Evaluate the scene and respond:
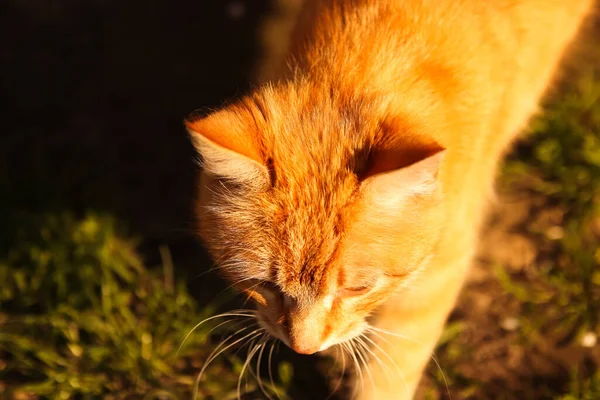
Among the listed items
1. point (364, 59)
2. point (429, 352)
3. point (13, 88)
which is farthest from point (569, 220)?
point (13, 88)

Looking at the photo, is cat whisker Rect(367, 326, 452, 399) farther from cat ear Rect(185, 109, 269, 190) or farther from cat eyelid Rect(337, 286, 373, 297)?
cat ear Rect(185, 109, 269, 190)

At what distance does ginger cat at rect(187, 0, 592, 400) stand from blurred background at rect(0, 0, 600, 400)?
44 centimetres

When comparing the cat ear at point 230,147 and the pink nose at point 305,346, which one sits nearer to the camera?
the cat ear at point 230,147

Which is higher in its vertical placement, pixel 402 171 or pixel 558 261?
pixel 402 171

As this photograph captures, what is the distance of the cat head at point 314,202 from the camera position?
1765 millimetres

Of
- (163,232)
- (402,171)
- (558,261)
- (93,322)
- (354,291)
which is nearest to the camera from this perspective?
(402,171)

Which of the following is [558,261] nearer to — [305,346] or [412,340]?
[412,340]

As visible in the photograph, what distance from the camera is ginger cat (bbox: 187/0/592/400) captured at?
1.78 metres

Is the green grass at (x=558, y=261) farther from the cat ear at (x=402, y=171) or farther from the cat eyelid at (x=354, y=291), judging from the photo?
the cat ear at (x=402, y=171)

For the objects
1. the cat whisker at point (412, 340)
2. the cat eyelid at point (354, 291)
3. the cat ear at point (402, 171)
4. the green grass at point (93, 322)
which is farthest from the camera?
the green grass at point (93, 322)

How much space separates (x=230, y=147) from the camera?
5.41 ft

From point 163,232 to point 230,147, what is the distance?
1609mm

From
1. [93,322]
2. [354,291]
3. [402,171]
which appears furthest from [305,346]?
[93,322]

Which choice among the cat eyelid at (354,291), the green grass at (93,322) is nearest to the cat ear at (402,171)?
the cat eyelid at (354,291)
